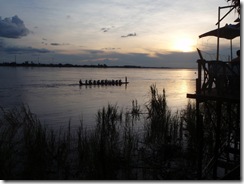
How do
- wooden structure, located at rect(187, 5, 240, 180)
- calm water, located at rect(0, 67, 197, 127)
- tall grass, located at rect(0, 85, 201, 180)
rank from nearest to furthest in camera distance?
wooden structure, located at rect(187, 5, 240, 180)
tall grass, located at rect(0, 85, 201, 180)
calm water, located at rect(0, 67, 197, 127)

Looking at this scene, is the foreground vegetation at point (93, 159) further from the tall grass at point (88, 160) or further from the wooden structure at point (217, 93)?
the wooden structure at point (217, 93)

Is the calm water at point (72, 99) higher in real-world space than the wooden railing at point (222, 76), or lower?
lower

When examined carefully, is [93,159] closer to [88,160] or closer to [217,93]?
[88,160]

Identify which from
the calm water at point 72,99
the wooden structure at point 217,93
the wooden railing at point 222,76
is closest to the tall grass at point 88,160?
the wooden structure at point 217,93

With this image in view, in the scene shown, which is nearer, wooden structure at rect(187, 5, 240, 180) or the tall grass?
wooden structure at rect(187, 5, 240, 180)

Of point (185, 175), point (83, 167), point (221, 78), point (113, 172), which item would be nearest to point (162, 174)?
point (185, 175)

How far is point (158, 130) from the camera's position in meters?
13.9

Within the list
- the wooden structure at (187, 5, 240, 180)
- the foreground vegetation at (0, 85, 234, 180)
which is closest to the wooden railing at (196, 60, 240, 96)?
the wooden structure at (187, 5, 240, 180)

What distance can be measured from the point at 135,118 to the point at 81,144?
924cm

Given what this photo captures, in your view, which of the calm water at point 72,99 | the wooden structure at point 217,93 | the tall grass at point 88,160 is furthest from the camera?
the calm water at point 72,99

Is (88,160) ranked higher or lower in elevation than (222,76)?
lower

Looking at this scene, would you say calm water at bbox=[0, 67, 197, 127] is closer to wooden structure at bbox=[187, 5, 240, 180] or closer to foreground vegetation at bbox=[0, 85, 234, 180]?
foreground vegetation at bbox=[0, 85, 234, 180]

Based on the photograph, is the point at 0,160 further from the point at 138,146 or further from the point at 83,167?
the point at 138,146

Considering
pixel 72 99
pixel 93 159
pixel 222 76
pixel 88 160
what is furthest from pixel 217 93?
pixel 72 99
